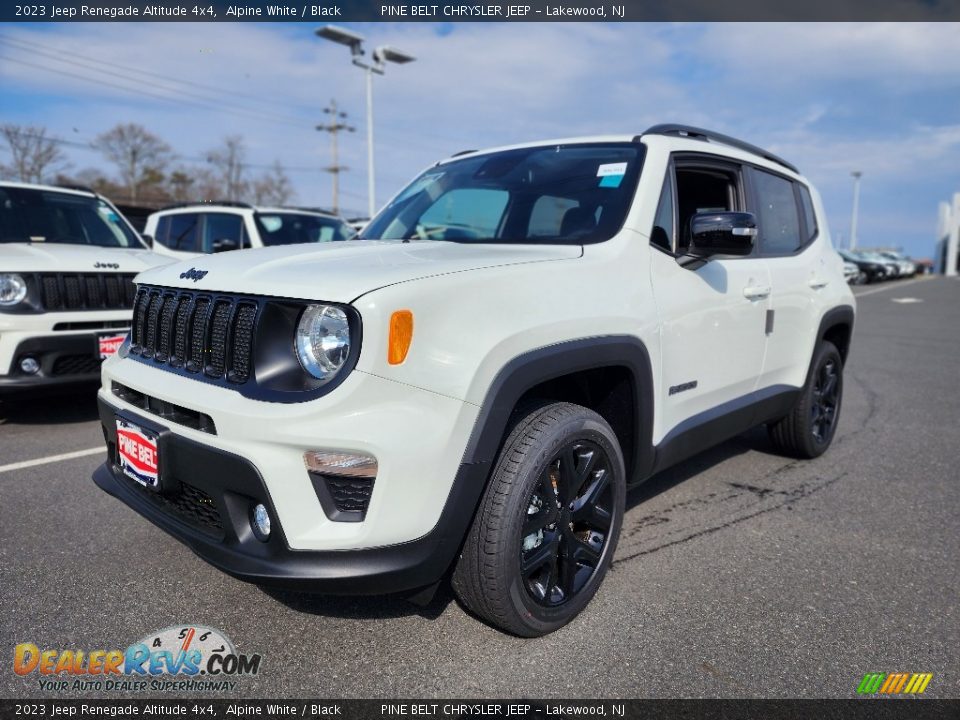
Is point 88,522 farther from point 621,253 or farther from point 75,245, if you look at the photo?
point 75,245

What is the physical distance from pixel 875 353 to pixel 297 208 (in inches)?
320

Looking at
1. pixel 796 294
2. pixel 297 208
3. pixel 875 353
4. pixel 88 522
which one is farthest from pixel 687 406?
pixel 875 353

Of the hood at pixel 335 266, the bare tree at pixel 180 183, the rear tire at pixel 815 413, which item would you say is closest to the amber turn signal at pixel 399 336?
the hood at pixel 335 266

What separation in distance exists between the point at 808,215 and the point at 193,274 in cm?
374

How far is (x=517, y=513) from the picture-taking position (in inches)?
87.6

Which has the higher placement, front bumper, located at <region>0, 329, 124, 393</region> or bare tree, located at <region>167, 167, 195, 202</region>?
bare tree, located at <region>167, 167, 195, 202</region>

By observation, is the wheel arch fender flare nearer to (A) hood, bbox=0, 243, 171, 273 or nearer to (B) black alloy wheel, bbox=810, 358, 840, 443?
(B) black alloy wheel, bbox=810, 358, 840, 443

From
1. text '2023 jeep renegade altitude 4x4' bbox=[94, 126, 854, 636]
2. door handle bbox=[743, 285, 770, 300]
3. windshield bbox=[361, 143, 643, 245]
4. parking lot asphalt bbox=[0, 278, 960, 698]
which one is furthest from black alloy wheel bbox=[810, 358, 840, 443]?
windshield bbox=[361, 143, 643, 245]

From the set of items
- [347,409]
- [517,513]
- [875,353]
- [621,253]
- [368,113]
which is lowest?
[875,353]

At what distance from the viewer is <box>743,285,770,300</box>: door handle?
344cm

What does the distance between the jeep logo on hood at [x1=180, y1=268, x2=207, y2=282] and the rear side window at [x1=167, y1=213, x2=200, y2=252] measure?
6400mm

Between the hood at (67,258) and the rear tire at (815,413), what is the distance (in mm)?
4602

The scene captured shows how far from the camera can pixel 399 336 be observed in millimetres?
1989

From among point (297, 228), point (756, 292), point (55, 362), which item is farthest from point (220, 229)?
point (756, 292)
